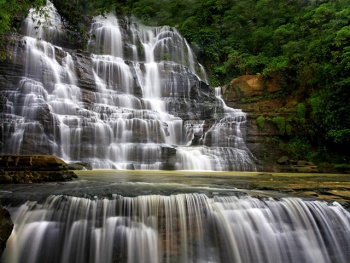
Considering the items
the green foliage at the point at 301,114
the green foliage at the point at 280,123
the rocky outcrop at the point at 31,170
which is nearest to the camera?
the rocky outcrop at the point at 31,170

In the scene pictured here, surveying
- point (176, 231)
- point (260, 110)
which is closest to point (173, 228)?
point (176, 231)

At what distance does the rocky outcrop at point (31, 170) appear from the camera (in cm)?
768

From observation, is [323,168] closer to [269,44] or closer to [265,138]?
[265,138]

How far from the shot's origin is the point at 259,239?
17.7 ft

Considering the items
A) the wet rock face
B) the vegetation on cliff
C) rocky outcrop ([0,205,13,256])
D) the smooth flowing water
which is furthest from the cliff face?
rocky outcrop ([0,205,13,256])

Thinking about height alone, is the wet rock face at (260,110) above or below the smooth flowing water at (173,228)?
above

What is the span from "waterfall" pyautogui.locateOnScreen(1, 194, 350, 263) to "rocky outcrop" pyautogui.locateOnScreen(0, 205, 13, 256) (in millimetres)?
382

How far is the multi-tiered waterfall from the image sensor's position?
15.3m

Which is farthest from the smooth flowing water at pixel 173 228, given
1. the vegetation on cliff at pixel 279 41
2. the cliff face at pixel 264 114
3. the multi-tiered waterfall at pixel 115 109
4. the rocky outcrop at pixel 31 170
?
the cliff face at pixel 264 114

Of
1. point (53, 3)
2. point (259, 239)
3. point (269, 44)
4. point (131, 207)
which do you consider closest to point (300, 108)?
point (269, 44)

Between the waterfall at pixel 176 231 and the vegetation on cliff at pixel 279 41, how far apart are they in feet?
14.8

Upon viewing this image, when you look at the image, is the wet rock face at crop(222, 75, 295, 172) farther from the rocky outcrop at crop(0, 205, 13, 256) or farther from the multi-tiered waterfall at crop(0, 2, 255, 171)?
the rocky outcrop at crop(0, 205, 13, 256)

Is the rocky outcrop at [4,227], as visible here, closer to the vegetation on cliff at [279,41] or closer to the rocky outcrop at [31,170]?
the rocky outcrop at [31,170]

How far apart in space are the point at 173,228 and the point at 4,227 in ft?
9.67
